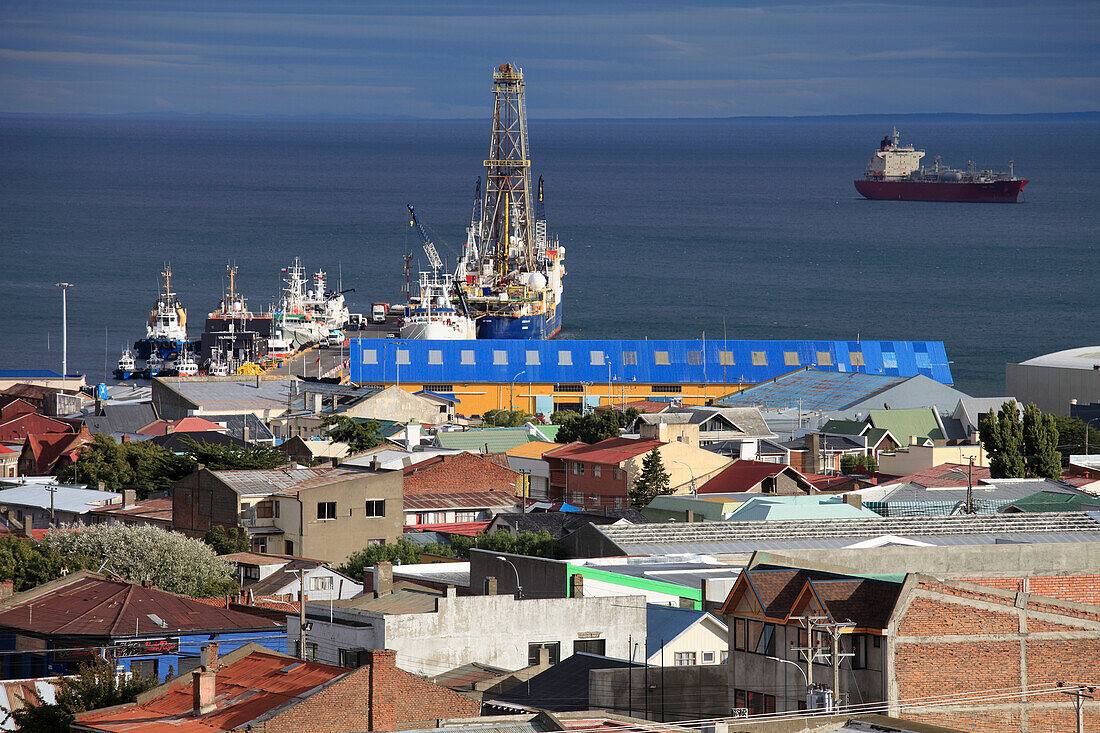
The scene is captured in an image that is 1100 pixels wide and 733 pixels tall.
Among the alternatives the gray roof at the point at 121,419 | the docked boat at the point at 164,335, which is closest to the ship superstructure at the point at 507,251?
the docked boat at the point at 164,335

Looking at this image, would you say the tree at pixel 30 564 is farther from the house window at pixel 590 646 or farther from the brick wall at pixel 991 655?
the brick wall at pixel 991 655

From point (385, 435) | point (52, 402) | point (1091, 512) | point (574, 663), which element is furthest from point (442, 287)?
point (574, 663)

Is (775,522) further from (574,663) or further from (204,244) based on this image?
(204,244)

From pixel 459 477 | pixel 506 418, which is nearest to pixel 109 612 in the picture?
pixel 459 477

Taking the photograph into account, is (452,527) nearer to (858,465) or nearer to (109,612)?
(109,612)

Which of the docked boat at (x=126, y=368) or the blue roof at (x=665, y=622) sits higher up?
the docked boat at (x=126, y=368)

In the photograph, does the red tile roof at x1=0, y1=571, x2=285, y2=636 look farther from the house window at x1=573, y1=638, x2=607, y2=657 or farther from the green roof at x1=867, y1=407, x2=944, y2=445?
the green roof at x1=867, y1=407, x2=944, y2=445
